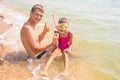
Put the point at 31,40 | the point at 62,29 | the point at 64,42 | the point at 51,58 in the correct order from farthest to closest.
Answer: the point at 64,42, the point at 62,29, the point at 51,58, the point at 31,40

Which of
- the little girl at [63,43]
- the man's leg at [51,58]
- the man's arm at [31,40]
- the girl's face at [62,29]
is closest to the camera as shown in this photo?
the man's leg at [51,58]

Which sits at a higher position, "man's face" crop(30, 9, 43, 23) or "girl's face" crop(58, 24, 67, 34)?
"man's face" crop(30, 9, 43, 23)

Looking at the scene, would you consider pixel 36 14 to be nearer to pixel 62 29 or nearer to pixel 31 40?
pixel 31 40

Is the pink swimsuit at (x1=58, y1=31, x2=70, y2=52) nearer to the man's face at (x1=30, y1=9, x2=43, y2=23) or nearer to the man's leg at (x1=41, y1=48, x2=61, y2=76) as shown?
the man's leg at (x1=41, y1=48, x2=61, y2=76)

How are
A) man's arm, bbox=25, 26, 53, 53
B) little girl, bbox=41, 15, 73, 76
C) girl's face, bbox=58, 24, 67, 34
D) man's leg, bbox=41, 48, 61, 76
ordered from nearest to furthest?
man's leg, bbox=41, 48, 61, 76
man's arm, bbox=25, 26, 53, 53
little girl, bbox=41, 15, 73, 76
girl's face, bbox=58, 24, 67, 34

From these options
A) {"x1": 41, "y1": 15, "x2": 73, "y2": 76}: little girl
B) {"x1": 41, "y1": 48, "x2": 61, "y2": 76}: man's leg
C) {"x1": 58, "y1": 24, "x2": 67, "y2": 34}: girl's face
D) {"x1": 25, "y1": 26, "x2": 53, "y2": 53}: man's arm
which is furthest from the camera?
{"x1": 58, "y1": 24, "x2": 67, "y2": 34}: girl's face

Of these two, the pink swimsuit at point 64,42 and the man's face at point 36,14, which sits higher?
the man's face at point 36,14

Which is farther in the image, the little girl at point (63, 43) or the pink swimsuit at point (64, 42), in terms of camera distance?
the pink swimsuit at point (64, 42)

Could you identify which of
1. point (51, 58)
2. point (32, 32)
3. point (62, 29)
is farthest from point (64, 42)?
point (32, 32)

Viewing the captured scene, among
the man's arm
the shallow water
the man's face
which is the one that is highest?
the man's face

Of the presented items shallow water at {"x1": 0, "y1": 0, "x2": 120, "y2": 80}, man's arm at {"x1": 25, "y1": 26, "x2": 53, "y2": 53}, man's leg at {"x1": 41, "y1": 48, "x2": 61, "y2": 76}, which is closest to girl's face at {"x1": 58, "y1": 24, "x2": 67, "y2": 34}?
man's leg at {"x1": 41, "y1": 48, "x2": 61, "y2": 76}

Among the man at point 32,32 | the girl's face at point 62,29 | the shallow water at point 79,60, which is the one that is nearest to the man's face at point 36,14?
the man at point 32,32

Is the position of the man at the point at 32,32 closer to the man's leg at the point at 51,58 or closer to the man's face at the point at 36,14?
the man's face at the point at 36,14

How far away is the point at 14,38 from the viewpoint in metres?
7.13
